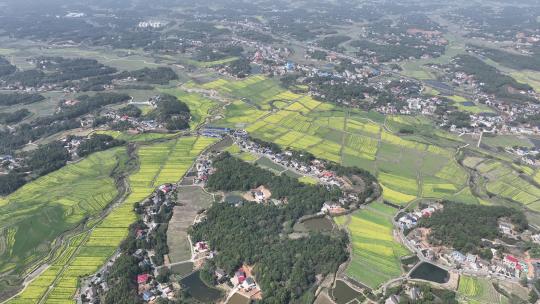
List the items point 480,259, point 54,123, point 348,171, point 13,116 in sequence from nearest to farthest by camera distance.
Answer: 1. point 480,259
2. point 348,171
3. point 54,123
4. point 13,116

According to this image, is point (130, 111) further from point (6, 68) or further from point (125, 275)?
point (6, 68)

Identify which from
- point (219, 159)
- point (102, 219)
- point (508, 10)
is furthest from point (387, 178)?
point (508, 10)

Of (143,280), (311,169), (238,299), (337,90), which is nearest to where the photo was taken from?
(238,299)

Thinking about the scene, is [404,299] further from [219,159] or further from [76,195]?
[76,195]

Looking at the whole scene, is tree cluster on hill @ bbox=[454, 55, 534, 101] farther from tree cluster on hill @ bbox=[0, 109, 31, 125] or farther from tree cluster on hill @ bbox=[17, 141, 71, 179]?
tree cluster on hill @ bbox=[0, 109, 31, 125]

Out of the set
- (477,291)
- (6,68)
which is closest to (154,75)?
(6,68)

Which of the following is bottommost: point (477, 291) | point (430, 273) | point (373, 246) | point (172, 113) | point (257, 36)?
point (430, 273)
